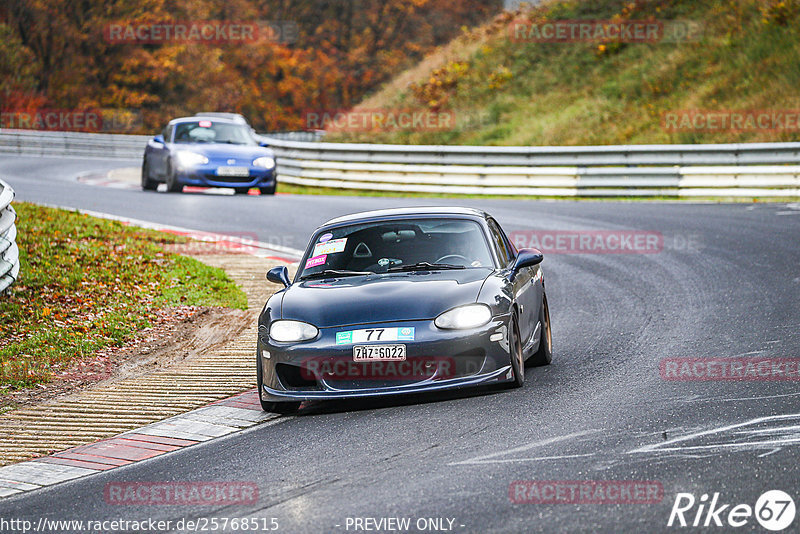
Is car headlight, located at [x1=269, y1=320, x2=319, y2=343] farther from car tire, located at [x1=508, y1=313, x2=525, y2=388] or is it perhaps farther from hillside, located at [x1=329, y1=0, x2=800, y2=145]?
hillside, located at [x1=329, y1=0, x2=800, y2=145]

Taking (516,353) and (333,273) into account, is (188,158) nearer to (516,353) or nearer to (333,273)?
(333,273)

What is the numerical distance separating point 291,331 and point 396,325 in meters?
0.76

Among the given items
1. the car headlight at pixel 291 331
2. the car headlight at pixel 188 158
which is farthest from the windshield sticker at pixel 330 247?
the car headlight at pixel 188 158

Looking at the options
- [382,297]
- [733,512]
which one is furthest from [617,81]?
[733,512]

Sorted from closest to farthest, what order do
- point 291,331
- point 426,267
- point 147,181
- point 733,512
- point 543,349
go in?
point 733,512
point 291,331
point 426,267
point 543,349
point 147,181

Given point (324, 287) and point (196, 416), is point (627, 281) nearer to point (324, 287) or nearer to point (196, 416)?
point (324, 287)

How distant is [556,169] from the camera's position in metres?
24.6

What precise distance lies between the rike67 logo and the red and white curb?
11.3ft

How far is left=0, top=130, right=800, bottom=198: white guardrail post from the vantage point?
2220cm

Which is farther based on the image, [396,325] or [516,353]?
[516,353]

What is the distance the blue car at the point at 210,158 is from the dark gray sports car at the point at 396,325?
1567cm

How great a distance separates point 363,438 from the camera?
709cm

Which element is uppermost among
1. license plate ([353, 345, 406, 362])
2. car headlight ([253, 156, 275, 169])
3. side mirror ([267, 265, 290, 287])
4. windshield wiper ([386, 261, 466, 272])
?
windshield wiper ([386, 261, 466, 272])

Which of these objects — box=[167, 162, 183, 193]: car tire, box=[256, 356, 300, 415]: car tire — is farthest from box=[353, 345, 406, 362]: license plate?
box=[167, 162, 183, 193]: car tire
